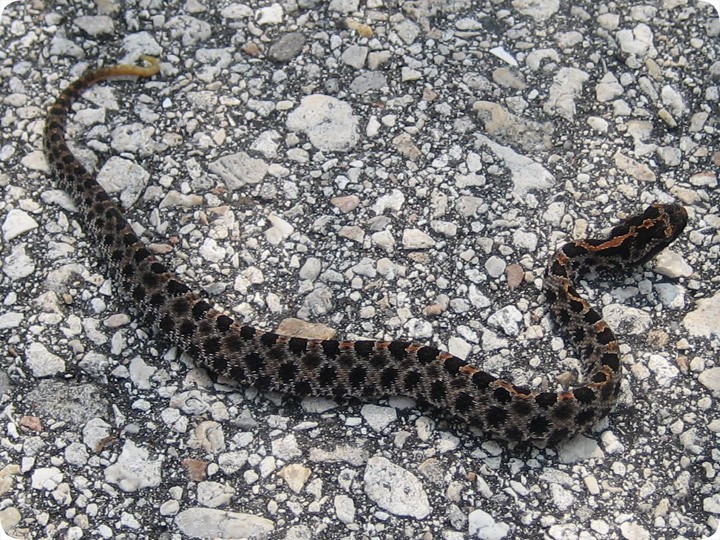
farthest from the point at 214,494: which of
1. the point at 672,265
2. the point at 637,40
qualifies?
the point at 637,40

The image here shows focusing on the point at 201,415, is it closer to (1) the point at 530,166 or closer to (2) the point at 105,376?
(2) the point at 105,376

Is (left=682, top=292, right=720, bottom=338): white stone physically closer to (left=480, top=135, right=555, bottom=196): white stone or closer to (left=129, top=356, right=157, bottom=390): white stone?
(left=480, top=135, right=555, bottom=196): white stone

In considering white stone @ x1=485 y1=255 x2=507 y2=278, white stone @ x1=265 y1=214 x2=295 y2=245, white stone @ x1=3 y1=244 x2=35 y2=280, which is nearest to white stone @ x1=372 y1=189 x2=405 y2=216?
white stone @ x1=265 y1=214 x2=295 y2=245

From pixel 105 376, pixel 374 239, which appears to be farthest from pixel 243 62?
pixel 105 376

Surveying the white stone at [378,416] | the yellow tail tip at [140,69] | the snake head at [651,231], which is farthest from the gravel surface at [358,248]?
the snake head at [651,231]

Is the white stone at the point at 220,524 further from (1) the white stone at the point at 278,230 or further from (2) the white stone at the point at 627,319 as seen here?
(2) the white stone at the point at 627,319

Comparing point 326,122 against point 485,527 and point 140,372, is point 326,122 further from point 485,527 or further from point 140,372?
point 485,527
